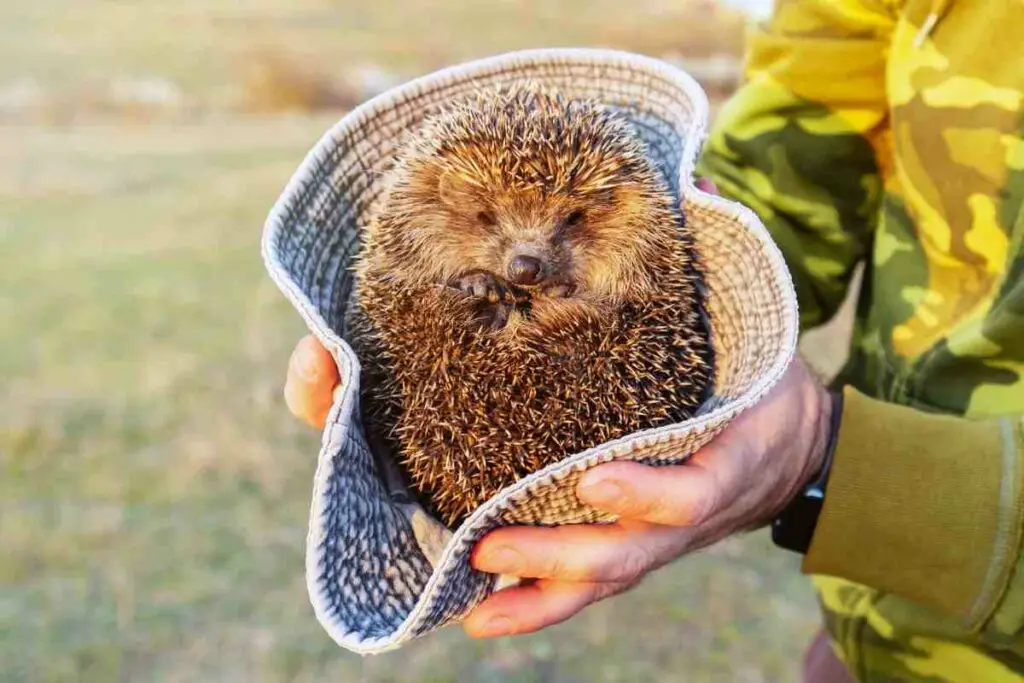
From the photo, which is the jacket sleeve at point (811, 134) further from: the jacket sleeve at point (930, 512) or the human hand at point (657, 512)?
the jacket sleeve at point (930, 512)

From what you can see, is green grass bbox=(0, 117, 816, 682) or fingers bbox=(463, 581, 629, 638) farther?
green grass bbox=(0, 117, 816, 682)

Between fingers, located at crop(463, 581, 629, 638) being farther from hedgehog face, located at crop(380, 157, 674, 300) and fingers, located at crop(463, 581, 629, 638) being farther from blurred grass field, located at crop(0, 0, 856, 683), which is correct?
blurred grass field, located at crop(0, 0, 856, 683)

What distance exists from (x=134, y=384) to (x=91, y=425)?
312mm

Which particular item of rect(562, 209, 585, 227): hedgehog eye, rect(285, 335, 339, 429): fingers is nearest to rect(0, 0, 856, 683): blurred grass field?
rect(285, 335, 339, 429): fingers

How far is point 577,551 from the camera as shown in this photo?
1.21 metres

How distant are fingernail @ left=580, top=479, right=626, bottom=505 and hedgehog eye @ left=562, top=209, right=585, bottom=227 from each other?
558mm

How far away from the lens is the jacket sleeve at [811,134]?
1583 millimetres

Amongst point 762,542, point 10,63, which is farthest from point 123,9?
point 762,542

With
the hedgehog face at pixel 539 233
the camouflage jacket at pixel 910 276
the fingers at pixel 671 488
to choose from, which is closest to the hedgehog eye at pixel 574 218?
the hedgehog face at pixel 539 233

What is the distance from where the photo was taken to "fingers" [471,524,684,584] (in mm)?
1164

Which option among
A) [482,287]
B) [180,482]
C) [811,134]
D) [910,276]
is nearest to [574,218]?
[482,287]

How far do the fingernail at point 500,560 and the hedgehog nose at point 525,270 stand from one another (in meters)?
0.43

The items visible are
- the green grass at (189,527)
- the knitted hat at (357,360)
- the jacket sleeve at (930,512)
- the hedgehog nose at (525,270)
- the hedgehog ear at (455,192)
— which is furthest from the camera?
the green grass at (189,527)

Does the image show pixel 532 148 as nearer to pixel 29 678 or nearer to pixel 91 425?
pixel 29 678
